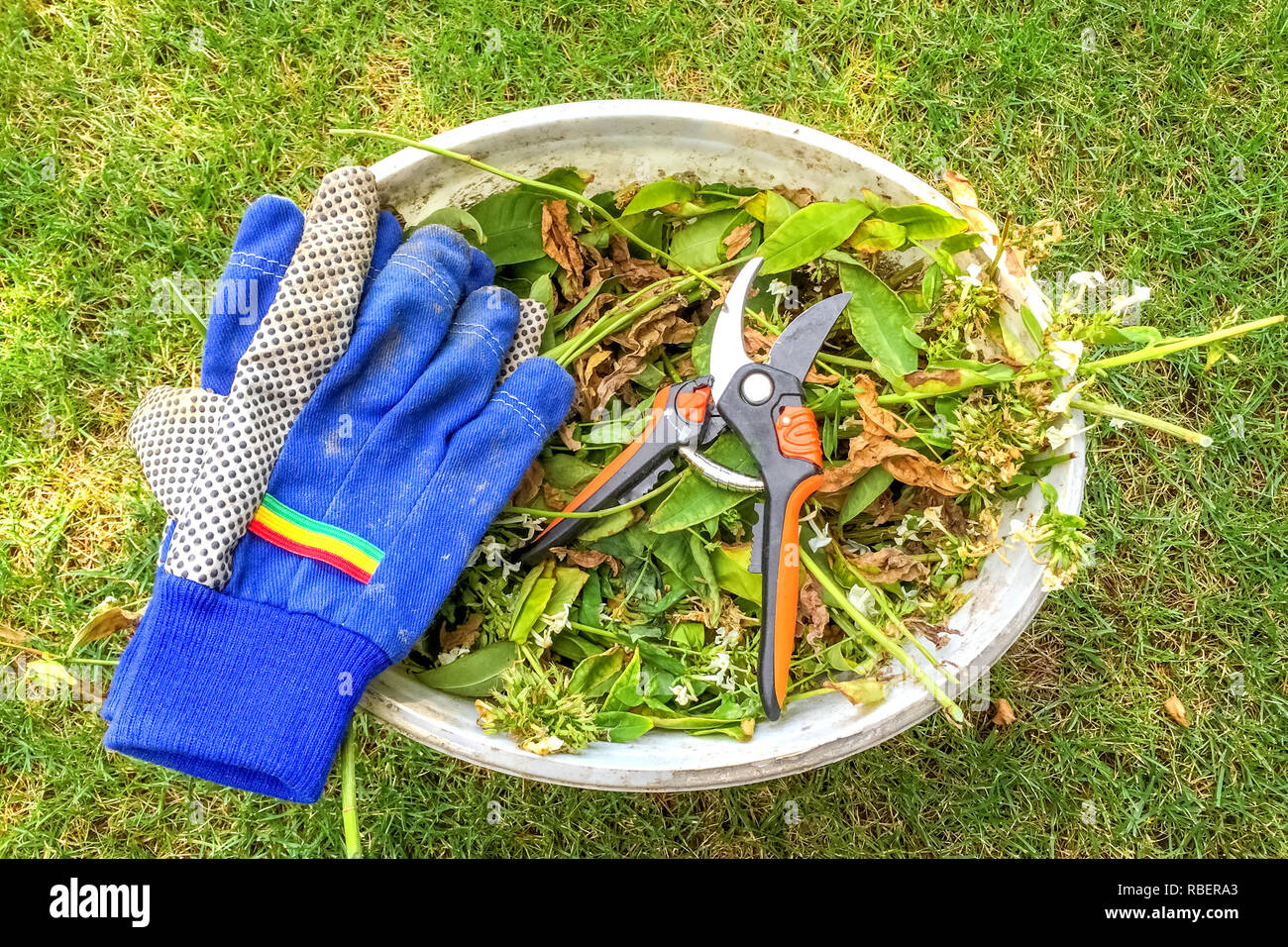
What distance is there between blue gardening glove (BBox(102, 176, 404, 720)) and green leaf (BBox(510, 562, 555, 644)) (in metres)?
0.43

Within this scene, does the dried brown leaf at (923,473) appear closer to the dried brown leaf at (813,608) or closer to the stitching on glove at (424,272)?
the dried brown leaf at (813,608)

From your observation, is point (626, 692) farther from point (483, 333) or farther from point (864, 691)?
point (483, 333)

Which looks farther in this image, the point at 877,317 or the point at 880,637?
the point at 877,317

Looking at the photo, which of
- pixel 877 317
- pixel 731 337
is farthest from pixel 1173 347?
pixel 731 337

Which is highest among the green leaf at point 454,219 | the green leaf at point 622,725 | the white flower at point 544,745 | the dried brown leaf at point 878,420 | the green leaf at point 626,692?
the green leaf at point 454,219

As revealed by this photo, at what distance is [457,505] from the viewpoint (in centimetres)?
113

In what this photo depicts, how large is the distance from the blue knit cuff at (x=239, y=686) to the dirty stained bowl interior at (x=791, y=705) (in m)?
0.08

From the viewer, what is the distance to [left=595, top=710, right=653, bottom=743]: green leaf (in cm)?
116

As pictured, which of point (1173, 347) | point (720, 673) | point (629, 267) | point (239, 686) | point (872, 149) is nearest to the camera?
point (1173, 347)

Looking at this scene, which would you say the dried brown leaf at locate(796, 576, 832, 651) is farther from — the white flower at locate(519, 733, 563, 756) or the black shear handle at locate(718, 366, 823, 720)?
the white flower at locate(519, 733, 563, 756)

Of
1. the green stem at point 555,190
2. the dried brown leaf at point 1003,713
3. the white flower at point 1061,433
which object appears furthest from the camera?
the dried brown leaf at point 1003,713

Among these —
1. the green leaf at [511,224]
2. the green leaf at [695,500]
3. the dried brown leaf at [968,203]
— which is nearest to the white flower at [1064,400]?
the dried brown leaf at [968,203]

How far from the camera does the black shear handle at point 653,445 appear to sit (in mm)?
1154

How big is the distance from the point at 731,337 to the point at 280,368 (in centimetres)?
56
